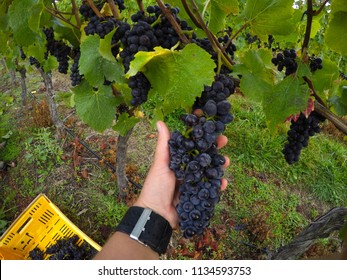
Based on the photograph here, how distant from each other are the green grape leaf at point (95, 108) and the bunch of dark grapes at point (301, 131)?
0.96m

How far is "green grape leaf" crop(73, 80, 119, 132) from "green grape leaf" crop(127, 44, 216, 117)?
2.09 feet

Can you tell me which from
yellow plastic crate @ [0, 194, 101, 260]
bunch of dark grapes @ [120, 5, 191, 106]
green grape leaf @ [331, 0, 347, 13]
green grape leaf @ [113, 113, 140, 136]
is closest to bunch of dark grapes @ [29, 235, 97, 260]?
yellow plastic crate @ [0, 194, 101, 260]

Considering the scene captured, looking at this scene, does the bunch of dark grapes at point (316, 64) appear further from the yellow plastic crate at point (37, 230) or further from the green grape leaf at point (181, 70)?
the yellow plastic crate at point (37, 230)

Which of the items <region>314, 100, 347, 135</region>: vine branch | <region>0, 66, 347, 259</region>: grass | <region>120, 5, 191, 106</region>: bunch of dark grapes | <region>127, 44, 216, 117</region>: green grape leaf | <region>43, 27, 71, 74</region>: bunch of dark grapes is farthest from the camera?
<region>0, 66, 347, 259</region>: grass

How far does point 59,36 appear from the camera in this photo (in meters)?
1.86

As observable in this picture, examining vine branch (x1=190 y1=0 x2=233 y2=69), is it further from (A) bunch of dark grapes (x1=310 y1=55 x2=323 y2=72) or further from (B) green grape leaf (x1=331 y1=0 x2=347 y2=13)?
(A) bunch of dark grapes (x1=310 y1=55 x2=323 y2=72)

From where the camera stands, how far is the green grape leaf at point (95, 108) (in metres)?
1.76

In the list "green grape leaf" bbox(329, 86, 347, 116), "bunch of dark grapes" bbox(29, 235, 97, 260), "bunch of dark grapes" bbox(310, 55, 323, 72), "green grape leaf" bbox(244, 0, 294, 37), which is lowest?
"bunch of dark grapes" bbox(29, 235, 97, 260)

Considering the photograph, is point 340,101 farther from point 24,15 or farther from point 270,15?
point 24,15

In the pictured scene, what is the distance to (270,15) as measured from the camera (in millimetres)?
1376

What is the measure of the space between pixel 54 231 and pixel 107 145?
1142 mm

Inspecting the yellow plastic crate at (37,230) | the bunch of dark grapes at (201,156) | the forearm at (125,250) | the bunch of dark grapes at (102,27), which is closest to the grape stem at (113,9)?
the bunch of dark grapes at (102,27)

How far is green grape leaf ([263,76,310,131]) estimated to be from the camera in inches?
53.1

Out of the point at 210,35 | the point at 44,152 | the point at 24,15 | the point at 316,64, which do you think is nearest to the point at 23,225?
the point at 44,152
